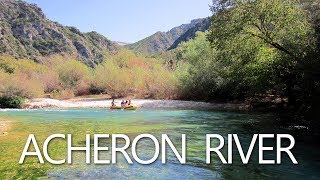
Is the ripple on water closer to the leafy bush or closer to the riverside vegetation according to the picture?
the riverside vegetation

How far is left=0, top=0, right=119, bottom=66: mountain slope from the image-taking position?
12762 centimetres

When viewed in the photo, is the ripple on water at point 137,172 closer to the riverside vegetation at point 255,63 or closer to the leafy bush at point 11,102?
the riverside vegetation at point 255,63

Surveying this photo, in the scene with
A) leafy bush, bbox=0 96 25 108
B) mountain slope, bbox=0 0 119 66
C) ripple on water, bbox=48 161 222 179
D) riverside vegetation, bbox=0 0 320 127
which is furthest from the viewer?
mountain slope, bbox=0 0 119 66

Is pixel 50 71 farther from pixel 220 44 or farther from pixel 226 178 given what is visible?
pixel 226 178

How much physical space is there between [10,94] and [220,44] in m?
33.6

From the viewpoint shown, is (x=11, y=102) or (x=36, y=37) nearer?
→ (x=11, y=102)

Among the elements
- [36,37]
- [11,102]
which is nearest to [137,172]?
[11,102]

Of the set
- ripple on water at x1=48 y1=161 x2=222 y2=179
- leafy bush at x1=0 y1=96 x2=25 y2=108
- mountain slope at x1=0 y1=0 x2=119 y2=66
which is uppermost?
mountain slope at x1=0 y1=0 x2=119 y2=66

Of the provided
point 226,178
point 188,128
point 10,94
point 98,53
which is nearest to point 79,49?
point 98,53

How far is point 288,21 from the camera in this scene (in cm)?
2302

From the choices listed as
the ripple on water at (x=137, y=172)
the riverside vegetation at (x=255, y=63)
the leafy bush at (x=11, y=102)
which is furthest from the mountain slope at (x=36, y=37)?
the ripple on water at (x=137, y=172)

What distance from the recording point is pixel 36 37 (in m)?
142

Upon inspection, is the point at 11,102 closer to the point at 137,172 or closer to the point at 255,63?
the point at 255,63

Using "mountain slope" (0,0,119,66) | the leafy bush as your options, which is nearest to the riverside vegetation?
the leafy bush
